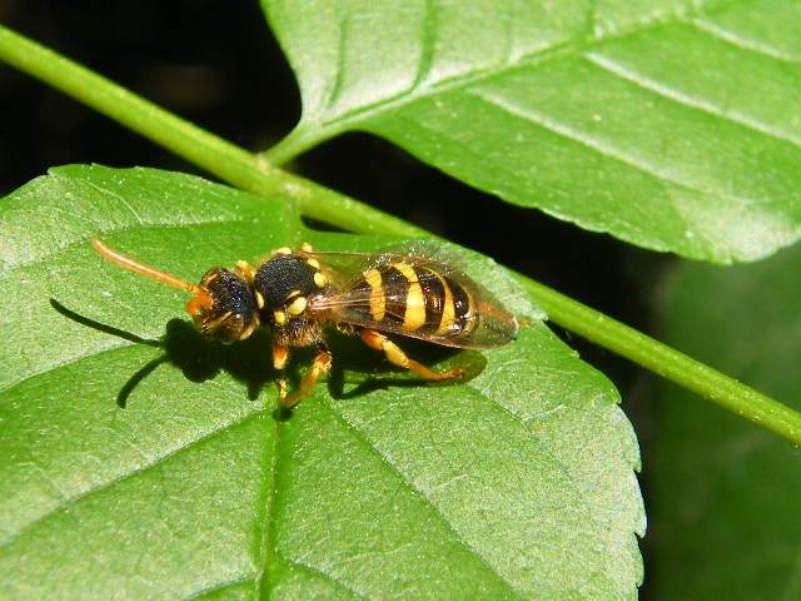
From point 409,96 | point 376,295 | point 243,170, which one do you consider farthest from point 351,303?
point 409,96

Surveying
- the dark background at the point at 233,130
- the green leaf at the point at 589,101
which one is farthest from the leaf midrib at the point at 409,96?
the dark background at the point at 233,130

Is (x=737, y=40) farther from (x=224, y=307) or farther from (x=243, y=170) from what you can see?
(x=224, y=307)

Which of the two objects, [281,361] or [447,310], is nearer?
[281,361]

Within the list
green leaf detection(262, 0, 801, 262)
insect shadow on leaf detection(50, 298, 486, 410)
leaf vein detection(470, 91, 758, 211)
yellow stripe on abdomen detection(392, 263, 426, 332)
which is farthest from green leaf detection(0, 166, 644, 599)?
leaf vein detection(470, 91, 758, 211)

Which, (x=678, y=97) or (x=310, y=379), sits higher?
(x=678, y=97)

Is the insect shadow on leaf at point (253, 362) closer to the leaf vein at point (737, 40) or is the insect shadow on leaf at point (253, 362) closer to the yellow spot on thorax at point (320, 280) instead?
the yellow spot on thorax at point (320, 280)

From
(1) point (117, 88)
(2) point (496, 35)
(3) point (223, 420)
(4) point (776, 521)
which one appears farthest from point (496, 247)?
(3) point (223, 420)

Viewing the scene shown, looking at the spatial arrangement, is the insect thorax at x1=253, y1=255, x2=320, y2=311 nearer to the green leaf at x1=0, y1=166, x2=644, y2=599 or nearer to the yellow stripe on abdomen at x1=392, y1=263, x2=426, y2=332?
the green leaf at x1=0, y1=166, x2=644, y2=599
